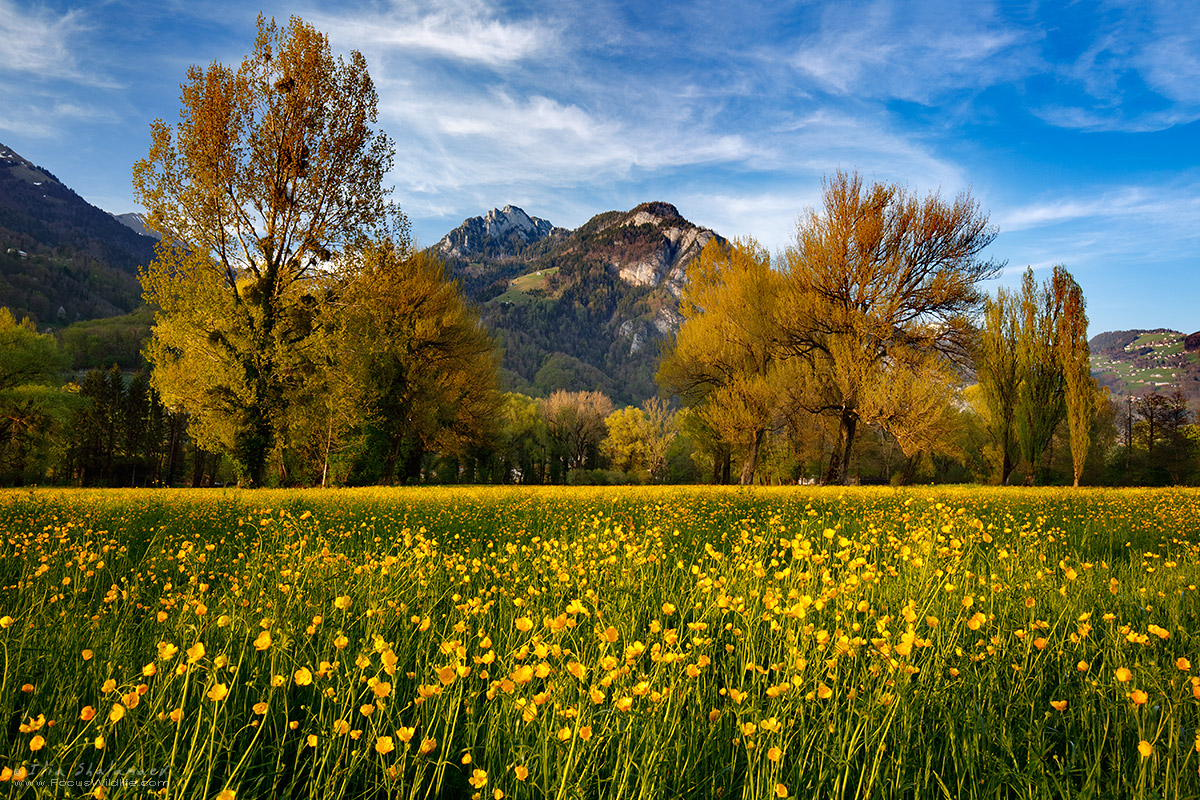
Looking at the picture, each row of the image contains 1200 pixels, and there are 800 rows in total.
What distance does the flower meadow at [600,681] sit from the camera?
56.4 inches

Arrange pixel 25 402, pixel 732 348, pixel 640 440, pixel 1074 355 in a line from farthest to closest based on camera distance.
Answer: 1. pixel 640 440
2. pixel 25 402
3. pixel 1074 355
4. pixel 732 348

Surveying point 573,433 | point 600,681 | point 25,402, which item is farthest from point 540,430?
point 600,681

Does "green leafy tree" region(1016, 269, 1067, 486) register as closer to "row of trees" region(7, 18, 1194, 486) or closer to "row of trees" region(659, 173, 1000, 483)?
"row of trees" region(7, 18, 1194, 486)

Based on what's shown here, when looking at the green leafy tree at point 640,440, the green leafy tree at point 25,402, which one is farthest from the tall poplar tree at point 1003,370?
the green leafy tree at point 25,402

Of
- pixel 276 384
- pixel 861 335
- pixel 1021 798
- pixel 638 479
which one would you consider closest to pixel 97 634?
pixel 1021 798

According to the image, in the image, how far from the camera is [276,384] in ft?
51.1

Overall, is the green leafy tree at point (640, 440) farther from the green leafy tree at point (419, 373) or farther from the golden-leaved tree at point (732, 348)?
the golden-leaved tree at point (732, 348)

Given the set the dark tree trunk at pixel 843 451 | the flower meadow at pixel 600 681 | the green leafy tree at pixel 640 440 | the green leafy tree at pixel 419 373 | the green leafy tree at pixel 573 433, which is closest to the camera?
the flower meadow at pixel 600 681

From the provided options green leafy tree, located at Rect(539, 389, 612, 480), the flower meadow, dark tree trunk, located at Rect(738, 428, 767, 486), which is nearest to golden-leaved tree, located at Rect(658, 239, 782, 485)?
dark tree trunk, located at Rect(738, 428, 767, 486)

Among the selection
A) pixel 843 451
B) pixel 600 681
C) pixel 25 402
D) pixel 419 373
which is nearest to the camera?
pixel 600 681

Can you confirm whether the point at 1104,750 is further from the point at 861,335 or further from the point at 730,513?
the point at 861,335

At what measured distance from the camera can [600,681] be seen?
1.59 metres

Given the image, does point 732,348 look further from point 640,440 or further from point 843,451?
point 640,440

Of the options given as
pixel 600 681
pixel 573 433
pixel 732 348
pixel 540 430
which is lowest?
pixel 573 433
